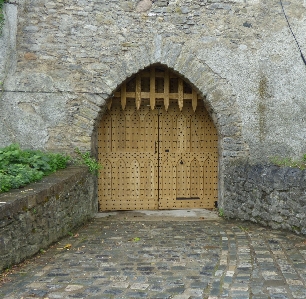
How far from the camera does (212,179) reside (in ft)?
23.0

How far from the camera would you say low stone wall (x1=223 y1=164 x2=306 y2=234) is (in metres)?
5.13

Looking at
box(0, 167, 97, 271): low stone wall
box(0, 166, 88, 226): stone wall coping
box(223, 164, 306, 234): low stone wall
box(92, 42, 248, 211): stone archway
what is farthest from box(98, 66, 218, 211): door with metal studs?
box(0, 166, 88, 226): stone wall coping

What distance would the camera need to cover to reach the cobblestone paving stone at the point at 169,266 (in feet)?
11.2

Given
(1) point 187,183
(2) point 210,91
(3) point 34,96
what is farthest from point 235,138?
(3) point 34,96

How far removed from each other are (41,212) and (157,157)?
2912 mm

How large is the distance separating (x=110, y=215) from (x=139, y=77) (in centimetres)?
232

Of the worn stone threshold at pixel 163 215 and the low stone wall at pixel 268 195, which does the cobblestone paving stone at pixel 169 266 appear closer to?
the low stone wall at pixel 268 195

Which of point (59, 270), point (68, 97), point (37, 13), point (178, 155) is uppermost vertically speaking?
point (37, 13)

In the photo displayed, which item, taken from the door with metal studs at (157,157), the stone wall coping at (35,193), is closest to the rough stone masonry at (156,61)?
the door with metal studs at (157,157)

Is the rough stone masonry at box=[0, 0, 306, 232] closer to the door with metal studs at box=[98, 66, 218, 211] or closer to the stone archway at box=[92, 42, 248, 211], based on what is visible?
the stone archway at box=[92, 42, 248, 211]

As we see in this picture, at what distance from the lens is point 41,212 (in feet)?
14.7

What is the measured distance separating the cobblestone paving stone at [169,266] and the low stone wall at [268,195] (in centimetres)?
20

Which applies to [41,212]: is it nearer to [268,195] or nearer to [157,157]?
[157,157]

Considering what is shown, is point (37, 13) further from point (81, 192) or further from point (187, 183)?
A: point (187, 183)
